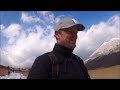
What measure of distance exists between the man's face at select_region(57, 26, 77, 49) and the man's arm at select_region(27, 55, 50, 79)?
299mm

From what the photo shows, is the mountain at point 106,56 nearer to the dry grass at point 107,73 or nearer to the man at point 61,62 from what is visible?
the dry grass at point 107,73

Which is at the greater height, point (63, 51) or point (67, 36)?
point (67, 36)

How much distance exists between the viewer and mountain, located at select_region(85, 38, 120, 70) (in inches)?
103

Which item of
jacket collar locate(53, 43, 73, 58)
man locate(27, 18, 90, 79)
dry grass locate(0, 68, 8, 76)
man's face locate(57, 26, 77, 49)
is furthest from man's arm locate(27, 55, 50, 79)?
dry grass locate(0, 68, 8, 76)

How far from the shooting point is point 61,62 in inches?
86.3

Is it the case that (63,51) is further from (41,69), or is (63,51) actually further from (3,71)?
(3,71)

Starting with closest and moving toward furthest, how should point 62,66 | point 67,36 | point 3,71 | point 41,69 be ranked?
point 41,69, point 62,66, point 67,36, point 3,71

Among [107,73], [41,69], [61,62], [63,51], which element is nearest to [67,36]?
[63,51]

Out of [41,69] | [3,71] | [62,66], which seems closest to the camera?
[41,69]

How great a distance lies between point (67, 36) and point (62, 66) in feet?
1.09

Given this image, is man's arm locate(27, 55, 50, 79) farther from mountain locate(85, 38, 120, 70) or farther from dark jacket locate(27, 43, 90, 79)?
mountain locate(85, 38, 120, 70)

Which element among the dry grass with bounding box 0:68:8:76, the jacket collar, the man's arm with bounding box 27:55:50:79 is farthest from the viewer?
the dry grass with bounding box 0:68:8:76

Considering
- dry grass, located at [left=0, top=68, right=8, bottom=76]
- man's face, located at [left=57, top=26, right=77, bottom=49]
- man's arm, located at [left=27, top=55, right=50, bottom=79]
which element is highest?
man's face, located at [left=57, top=26, right=77, bottom=49]
